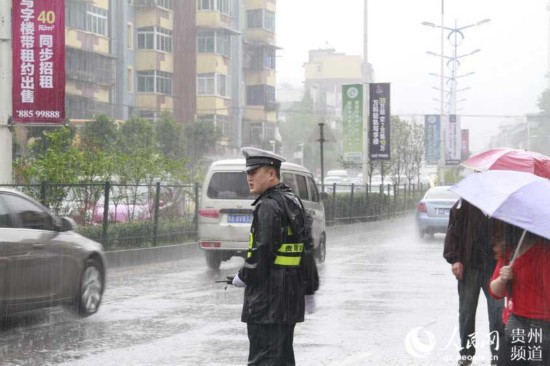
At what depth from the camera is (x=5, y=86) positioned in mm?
18312

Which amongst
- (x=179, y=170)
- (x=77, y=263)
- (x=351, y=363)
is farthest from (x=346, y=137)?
(x=351, y=363)

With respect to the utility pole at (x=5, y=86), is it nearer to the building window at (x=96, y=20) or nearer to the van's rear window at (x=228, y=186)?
the van's rear window at (x=228, y=186)

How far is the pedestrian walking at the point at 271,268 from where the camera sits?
570 centimetres

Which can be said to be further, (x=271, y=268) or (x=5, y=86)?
(x=5, y=86)

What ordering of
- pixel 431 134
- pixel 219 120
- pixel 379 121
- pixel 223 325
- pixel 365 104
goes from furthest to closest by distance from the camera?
pixel 219 120
pixel 431 134
pixel 365 104
pixel 379 121
pixel 223 325

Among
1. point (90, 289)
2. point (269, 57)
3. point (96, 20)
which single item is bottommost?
point (90, 289)

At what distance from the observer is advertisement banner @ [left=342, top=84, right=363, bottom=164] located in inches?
1515

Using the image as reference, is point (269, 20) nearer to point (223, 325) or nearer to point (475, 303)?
point (223, 325)

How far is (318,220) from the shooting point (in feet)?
64.3

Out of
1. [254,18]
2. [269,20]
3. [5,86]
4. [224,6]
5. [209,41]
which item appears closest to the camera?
[5,86]

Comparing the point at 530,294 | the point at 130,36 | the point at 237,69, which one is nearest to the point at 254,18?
the point at 237,69

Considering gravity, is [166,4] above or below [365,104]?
above

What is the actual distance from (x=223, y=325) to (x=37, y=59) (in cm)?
886

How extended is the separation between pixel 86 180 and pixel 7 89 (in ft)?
9.11
